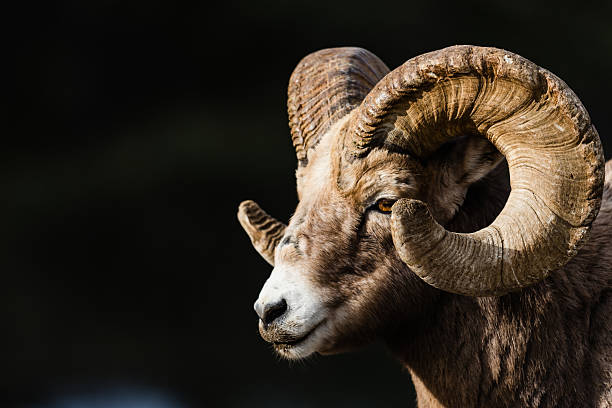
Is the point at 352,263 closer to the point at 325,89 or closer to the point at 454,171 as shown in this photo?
the point at 454,171

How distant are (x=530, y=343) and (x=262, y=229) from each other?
132 centimetres

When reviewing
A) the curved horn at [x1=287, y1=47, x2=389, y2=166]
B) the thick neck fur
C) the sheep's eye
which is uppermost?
the curved horn at [x1=287, y1=47, x2=389, y2=166]

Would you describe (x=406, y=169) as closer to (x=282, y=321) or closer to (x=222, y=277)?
(x=282, y=321)

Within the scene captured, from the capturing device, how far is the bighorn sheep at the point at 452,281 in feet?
10.2

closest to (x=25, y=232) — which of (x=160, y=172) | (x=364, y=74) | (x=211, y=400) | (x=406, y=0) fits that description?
(x=160, y=172)

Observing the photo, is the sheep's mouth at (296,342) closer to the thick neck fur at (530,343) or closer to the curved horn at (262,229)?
the thick neck fur at (530,343)

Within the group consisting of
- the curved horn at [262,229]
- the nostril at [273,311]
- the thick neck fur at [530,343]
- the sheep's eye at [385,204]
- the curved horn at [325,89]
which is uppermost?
the curved horn at [325,89]

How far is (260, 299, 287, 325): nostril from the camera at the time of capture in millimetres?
3209

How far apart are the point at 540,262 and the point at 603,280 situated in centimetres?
61

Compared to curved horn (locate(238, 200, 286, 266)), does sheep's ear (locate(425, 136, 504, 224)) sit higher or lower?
higher

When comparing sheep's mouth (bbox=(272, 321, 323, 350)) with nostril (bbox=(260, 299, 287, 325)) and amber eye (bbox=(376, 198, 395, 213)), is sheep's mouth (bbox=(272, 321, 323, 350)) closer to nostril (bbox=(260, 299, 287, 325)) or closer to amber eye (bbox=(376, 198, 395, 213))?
nostril (bbox=(260, 299, 287, 325))

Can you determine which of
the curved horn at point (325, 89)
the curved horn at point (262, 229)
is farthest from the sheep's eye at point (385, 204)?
the curved horn at point (262, 229)

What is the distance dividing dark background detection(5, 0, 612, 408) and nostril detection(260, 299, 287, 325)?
192 inches

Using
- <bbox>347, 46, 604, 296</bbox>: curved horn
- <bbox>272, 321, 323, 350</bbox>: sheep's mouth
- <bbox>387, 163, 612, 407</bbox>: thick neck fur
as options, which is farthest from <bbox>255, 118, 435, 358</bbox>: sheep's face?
<bbox>347, 46, 604, 296</bbox>: curved horn
